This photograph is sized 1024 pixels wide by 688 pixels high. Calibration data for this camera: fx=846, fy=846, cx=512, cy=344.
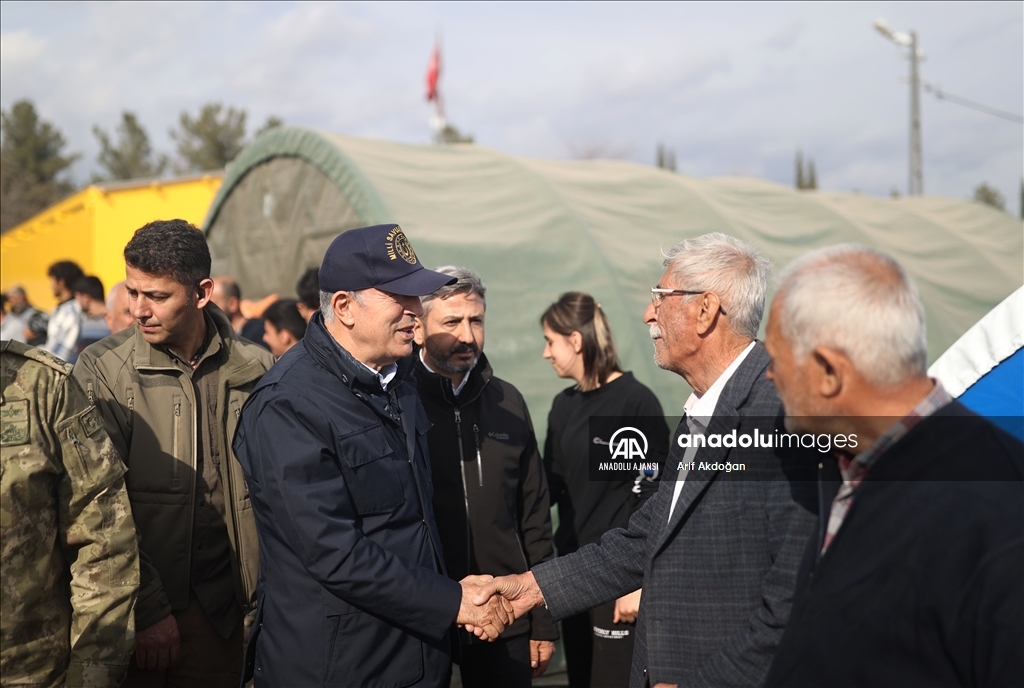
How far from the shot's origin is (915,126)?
750 inches

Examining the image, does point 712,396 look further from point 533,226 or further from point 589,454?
point 533,226

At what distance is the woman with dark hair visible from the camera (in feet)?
14.4

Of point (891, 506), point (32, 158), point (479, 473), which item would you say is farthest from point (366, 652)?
point (32, 158)

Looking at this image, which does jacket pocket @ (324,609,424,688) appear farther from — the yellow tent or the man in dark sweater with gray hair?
the yellow tent

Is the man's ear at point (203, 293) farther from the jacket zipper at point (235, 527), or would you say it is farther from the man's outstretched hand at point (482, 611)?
the man's outstretched hand at point (482, 611)

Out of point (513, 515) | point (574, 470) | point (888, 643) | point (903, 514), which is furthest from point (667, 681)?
point (574, 470)

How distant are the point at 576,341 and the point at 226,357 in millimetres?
1950

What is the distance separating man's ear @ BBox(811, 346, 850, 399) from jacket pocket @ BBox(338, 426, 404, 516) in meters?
1.42

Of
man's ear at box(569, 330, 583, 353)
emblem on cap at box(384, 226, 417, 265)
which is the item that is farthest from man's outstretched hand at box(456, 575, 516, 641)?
man's ear at box(569, 330, 583, 353)

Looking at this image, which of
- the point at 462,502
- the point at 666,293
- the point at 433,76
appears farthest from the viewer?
the point at 433,76

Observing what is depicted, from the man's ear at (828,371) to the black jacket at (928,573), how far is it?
180 mm

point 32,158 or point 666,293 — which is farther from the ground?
point 32,158

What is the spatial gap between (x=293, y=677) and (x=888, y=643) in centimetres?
176

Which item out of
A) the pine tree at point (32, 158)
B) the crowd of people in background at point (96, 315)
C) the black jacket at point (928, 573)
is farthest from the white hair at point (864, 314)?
the pine tree at point (32, 158)
